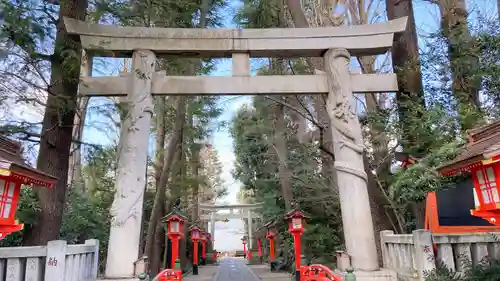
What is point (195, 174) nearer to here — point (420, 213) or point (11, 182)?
point (420, 213)

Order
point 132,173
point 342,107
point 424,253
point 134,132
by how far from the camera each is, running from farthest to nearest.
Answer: point 342,107
point 134,132
point 132,173
point 424,253

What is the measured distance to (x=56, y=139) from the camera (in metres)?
6.66

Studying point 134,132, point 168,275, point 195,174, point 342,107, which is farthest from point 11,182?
point 195,174

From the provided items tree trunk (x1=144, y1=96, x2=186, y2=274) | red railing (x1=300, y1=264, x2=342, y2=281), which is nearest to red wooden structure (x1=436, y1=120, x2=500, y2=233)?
red railing (x1=300, y1=264, x2=342, y2=281)

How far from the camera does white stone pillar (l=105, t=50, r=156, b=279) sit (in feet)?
22.4

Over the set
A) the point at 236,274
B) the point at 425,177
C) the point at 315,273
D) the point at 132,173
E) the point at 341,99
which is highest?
the point at 341,99

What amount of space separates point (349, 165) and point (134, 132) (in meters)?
4.27

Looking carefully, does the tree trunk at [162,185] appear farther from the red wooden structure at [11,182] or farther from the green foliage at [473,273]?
the green foliage at [473,273]

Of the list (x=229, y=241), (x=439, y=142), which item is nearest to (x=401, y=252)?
(x=439, y=142)

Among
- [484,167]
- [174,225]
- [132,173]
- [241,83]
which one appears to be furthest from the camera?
[174,225]

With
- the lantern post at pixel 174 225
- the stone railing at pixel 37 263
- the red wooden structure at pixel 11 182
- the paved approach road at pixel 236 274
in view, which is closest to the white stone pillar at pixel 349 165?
the stone railing at pixel 37 263

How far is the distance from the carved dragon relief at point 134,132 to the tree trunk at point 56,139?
3.14 ft

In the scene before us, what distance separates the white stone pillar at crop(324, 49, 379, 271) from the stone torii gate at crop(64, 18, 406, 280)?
18 mm

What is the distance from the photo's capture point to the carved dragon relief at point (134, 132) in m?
7.05
